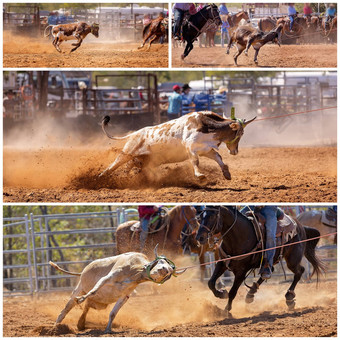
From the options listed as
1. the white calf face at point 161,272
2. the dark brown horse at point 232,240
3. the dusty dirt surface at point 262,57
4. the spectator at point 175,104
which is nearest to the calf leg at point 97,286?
the white calf face at point 161,272

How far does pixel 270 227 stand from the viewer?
9.69m

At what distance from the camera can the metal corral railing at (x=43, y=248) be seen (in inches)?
492

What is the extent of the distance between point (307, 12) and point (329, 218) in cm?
424

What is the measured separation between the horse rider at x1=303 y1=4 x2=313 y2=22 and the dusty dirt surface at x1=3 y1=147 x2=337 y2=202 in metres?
3.05

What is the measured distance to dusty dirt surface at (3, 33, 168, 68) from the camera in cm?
1365

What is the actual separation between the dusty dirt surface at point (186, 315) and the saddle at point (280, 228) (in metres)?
1.06

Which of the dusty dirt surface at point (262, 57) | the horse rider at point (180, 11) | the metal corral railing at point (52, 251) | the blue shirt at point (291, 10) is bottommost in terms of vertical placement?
the metal corral railing at point (52, 251)

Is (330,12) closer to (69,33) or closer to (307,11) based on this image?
(307,11)

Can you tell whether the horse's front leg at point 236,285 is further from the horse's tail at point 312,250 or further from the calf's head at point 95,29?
the calf's head at point 95,29

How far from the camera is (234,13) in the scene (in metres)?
12.9

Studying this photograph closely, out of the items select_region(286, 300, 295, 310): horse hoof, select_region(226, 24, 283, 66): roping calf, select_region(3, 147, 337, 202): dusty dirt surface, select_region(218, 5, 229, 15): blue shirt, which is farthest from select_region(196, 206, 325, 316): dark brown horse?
select_region(218, 5, 229, 15): blue shirt

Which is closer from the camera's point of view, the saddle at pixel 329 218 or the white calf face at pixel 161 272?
the white calf face at pixel 161 272

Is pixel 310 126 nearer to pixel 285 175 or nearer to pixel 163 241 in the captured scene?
pixel 285 175

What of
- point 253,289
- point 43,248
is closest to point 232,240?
point 253,289
